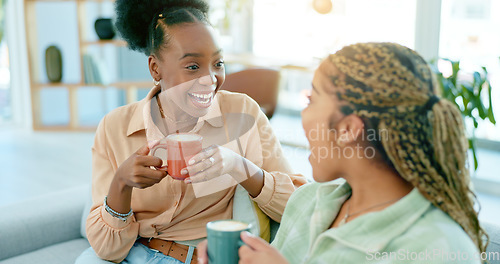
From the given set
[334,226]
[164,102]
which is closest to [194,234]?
[164,102]

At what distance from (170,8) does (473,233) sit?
1054 mm

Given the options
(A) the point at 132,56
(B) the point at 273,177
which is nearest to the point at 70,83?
(A) the point at 132,56

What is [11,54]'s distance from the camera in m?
5.52

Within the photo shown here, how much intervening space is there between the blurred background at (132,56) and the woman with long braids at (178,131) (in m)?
2.36

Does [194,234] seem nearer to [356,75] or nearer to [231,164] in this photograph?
[231,164]

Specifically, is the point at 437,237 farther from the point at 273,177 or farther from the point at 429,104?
the point at 273,177

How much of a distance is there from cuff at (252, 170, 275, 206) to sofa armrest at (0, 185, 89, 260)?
0.86 metres

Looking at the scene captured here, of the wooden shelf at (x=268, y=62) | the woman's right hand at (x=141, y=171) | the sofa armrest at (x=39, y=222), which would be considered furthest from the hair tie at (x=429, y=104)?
the wooden shelf at (x=268, y=62)

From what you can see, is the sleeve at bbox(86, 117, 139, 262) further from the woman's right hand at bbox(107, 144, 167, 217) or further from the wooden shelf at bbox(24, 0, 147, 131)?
the wooden shelf at bbox(24, 0, 147, 131)

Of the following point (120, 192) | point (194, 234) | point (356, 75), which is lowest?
point (194, 234)

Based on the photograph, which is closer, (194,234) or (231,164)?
(231,164)

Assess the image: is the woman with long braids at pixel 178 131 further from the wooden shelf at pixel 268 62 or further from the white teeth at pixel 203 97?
the wooden shelf at pixel 268 62

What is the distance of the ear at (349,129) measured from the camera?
3.23 feet

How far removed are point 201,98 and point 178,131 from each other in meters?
0.17
